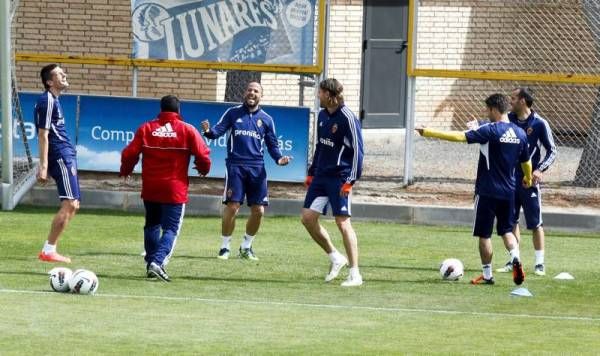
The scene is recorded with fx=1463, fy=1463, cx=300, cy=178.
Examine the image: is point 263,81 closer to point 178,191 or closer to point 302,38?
→ point 302,38

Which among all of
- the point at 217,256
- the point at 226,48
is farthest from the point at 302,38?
the point at 217,256

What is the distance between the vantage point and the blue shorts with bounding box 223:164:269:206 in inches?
619

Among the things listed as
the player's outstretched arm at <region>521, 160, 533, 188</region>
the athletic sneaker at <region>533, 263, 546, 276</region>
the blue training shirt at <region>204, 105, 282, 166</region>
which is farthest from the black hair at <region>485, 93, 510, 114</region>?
the blue training shirt at <region>204, 105, 282, 166</region>

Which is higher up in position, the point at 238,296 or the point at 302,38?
the point at 302,38

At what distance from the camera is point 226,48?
67.4ft

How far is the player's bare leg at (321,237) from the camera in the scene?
45.5ft

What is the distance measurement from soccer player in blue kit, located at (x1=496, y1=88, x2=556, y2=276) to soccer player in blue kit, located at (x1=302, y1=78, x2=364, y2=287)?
1994 mm

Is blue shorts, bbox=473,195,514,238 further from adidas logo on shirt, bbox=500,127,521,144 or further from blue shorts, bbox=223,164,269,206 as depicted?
blue shorts, bbox=223,164,269,206

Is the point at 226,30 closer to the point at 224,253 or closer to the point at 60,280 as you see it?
the point at 224,253

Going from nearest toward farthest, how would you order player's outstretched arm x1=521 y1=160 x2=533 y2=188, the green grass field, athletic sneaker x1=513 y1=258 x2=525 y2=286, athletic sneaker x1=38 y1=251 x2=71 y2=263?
the green grass field → athletic sneaker x1=513 y1=258 x2=525 y2=286 → player's outstretched arm x1=521 y1=160 x2=533 y2=188 → athletic sneaker x1=38 y1=251 x2=71 y2=263

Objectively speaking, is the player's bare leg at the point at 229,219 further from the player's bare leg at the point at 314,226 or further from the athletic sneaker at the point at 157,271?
the athletic sneaker at the point at 157,271

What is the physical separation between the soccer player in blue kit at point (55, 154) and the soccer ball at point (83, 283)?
2.17 metres

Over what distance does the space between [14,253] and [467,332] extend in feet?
19.6

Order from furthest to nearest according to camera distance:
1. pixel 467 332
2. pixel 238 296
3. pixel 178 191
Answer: pixel 178 191
pixel 238 296
pixel 467 332
